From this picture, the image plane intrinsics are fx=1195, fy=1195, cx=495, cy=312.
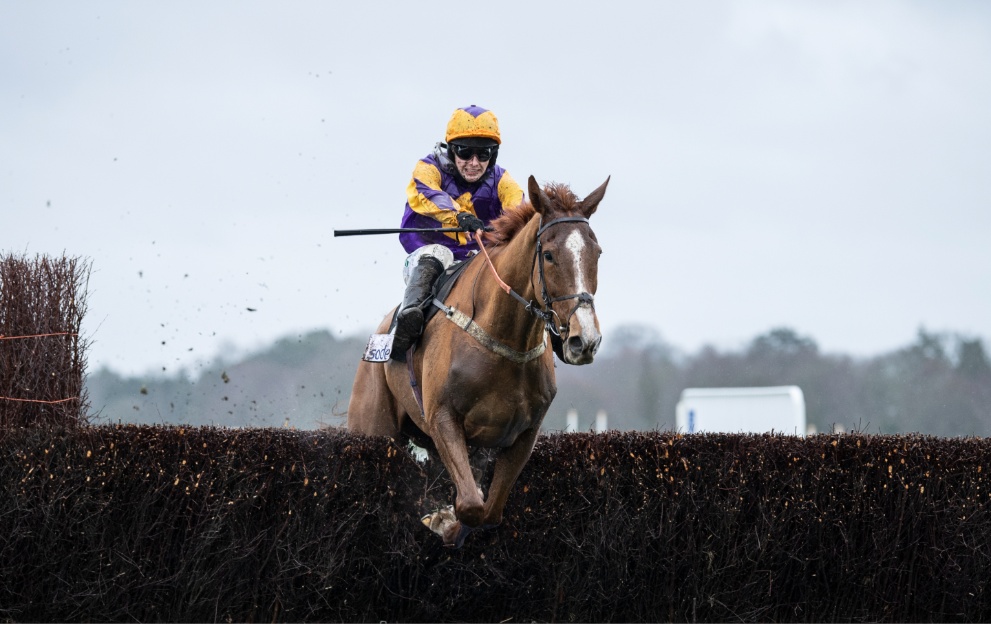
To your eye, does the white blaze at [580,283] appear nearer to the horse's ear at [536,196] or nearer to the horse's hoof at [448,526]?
the horse's ear at [536,196]

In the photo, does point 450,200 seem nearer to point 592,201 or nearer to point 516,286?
point 516,286

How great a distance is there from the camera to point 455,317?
7160mm

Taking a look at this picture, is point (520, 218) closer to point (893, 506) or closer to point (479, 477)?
point (479, 477)

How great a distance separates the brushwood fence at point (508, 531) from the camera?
7.29 m

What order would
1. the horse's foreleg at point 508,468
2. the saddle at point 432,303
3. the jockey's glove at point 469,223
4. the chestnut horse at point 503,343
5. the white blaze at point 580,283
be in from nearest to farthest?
1. the white blaze at point 580,283
2. the chestnut horse at point 503,343
3. the horse's foreleg at point 508,468
4. the jockey's glove at point 469,223
5. the saddle at point 432,303

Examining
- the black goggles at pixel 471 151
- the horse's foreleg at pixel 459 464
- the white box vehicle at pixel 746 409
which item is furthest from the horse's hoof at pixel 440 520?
the white box vehicle at pixel 746 409

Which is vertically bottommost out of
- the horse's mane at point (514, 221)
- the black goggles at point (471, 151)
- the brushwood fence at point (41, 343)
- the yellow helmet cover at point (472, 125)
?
the brushwood fence at point (41, 343)

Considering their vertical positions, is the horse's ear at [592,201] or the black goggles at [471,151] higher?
the black goggles at [471,151]

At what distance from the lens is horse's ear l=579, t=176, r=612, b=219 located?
6.48m

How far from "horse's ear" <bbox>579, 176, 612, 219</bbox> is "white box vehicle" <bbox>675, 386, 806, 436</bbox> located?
20152 mm

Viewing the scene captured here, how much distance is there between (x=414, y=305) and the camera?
755cm

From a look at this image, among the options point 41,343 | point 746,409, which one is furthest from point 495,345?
point 746,409

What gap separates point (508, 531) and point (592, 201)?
2.45m

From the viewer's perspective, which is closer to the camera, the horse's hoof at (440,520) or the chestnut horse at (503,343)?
the chestnut horse at (503,343)
